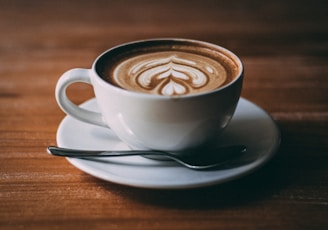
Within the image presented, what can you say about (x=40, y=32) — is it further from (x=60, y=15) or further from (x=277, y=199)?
(x=277, y=199)

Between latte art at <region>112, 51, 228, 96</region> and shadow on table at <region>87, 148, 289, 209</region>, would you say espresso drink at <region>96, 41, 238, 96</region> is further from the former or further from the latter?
shadow on table at <region>87, 148, 289, 209</region>

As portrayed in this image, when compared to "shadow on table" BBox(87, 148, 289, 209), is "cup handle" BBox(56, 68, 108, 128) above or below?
above

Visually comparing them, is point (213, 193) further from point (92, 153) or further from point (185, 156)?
point (92, 153)

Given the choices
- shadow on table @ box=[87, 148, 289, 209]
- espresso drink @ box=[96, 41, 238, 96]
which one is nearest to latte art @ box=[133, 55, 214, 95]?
espresso drink @ box=[96, 41, 238, 96]

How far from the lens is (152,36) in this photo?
49.3 inches

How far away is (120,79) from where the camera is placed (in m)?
0.64

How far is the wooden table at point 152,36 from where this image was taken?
1.72 feet

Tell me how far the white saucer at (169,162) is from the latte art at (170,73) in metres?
0.10

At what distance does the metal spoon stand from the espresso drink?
0.08 metres

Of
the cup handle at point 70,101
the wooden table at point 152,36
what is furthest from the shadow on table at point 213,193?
the cup handle at point 70,101

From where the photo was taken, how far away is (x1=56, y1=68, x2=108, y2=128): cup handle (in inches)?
25.1

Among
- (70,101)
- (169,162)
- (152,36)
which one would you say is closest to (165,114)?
(169,162)

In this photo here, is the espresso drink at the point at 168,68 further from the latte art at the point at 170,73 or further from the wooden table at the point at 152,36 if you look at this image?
the wooden table at the point at 152,36

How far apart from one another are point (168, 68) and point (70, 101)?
0.52 feet
